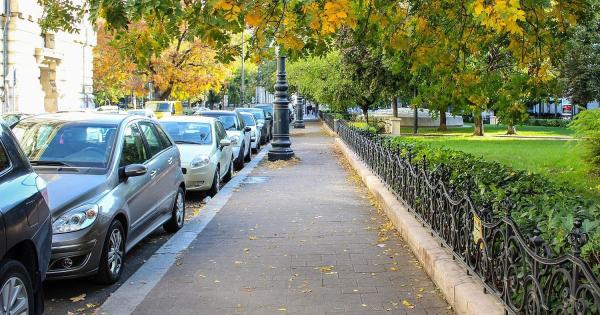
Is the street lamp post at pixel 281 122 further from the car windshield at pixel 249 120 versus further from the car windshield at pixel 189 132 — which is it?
the car windshield at pixel 249 120

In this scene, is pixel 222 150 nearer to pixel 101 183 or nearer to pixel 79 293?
pixel 101 183

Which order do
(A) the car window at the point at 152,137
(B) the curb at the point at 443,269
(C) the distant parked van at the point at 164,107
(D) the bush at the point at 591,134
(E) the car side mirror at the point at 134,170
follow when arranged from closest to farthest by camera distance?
(B) the curb at the point at 443,269 < (E) the car side mirror at the point at 134,170 < (A) the car window at the point at 152,137 < (D) the bush at the point at 591,134 < (C) the distant parked van at the point at 164,107

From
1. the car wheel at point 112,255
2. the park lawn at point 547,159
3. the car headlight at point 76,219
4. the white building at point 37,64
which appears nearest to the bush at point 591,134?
the park lawn at point 547,159

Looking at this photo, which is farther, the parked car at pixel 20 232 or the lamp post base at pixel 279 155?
the lamp post base at pixel 279 155

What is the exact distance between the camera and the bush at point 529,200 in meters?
3.79

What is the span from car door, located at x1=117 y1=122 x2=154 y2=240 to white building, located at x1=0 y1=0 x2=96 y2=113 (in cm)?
2163

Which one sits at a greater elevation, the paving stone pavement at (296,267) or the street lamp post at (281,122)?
the street lamp post at (281,122)

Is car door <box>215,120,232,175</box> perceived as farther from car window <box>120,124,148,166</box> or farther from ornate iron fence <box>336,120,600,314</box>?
ornate iron fence <box>336,120,600,314</box>

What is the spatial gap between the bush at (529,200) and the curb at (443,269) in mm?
583

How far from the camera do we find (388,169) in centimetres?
996

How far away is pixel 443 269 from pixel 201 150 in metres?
7.02

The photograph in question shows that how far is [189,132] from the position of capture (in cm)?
1266

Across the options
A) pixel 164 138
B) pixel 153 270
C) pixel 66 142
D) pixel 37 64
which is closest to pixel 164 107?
pixel 37 64

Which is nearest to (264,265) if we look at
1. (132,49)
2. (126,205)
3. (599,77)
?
(126,205)
